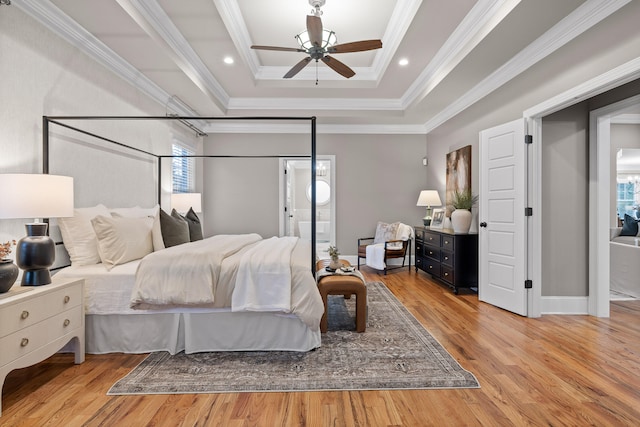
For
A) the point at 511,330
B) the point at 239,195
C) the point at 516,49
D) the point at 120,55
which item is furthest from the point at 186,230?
the point at 516,49

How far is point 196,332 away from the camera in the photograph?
2.43 metres

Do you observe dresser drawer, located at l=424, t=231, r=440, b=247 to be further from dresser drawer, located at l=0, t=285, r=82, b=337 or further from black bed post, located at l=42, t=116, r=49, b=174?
black bed post, located at l=42, t=116, r=49, b=174

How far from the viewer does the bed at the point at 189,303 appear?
2.32 m

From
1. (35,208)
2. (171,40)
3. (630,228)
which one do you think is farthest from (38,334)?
(630,228)

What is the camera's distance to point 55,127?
2656 millimetres

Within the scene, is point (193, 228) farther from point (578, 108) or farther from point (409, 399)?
point (578, 108)

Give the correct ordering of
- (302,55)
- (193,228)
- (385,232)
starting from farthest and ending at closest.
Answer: (385,232)
(302,55)
(193,228)

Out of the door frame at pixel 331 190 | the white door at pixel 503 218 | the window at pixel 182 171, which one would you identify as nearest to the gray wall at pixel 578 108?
the white door at pixel 503 218

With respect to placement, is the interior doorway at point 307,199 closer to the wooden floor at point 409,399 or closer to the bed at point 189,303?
the bed at point 189,303

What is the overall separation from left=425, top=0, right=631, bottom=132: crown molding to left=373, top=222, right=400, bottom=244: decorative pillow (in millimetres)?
2292

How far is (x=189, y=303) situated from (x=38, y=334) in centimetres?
84

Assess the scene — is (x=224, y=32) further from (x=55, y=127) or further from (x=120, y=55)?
(x=55, y=127)

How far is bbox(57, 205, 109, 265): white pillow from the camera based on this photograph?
8.41ft

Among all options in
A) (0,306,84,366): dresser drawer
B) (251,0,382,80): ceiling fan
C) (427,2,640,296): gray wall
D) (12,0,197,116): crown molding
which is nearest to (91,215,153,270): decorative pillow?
(0,306,84,366): dresser drawer
